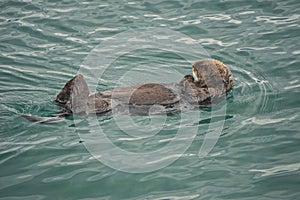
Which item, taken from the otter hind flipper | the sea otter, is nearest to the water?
the otter hind flipper

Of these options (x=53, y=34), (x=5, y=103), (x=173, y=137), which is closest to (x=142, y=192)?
(x=173, y=137)

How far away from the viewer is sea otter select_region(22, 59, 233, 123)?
22.8 feet

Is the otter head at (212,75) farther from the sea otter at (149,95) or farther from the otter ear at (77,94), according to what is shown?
the otter ear at (77,94)

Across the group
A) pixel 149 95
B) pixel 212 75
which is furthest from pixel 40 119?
pixel 212 75

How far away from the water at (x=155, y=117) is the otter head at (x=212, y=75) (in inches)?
10.4

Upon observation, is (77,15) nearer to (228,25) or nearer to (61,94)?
(228,25)

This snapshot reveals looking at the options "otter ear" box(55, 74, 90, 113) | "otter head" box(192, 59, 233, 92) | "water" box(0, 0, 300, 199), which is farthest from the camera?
"otter head" box(192, 59, 233, 92)

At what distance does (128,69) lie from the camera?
8.90 m

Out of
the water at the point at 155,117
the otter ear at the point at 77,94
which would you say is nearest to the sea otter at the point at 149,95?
the otter ear at the point at 77,94

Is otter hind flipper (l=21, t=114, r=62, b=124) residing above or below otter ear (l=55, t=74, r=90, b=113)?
below

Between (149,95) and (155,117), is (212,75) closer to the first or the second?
(149,95)

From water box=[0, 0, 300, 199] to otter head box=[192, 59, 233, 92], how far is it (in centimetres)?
26

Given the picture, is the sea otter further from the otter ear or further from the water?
the water

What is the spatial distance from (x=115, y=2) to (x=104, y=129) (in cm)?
573
